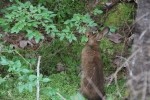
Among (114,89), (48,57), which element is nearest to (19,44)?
(48,57)

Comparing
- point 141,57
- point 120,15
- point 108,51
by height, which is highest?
point 141,57

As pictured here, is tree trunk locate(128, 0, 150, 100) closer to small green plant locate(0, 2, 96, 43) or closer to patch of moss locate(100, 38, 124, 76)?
small green plant locate(0, 2, 96, 43)

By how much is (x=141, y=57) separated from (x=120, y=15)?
8.42ft

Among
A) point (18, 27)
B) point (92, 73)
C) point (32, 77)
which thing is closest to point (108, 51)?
point (92, 73)

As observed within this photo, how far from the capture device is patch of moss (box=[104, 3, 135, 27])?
5.84 metres

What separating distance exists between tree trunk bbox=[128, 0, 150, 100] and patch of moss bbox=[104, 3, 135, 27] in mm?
2401

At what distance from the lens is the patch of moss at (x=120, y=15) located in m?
5.84

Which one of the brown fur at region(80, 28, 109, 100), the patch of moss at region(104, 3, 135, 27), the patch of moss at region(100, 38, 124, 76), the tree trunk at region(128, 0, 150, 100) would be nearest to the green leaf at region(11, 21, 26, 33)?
the brown fur at region(80, 28, 109, 100)

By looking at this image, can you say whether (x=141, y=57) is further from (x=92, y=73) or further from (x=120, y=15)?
(x=120, y=15)

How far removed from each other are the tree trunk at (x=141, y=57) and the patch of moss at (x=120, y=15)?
2.40 meters

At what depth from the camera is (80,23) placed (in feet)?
16.5

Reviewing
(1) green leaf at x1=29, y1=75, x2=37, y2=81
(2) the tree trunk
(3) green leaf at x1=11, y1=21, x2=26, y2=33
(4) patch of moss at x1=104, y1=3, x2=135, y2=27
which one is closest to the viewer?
(2) the tree trunk

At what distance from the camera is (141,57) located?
11.1 feet

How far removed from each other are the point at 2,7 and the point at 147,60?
10.0ft
